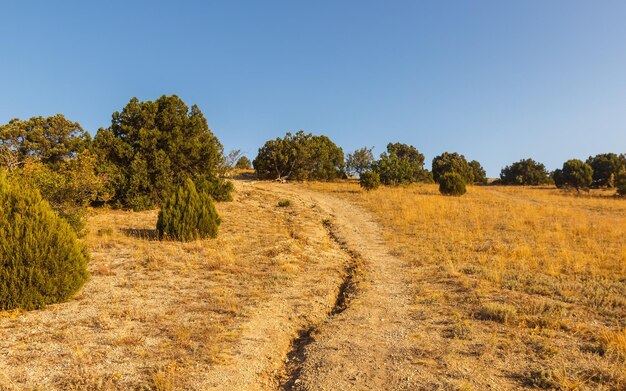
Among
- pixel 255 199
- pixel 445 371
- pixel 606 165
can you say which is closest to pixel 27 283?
pixel 445 371

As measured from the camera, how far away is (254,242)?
499 inches

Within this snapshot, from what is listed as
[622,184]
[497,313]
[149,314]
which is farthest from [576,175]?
[149,314]

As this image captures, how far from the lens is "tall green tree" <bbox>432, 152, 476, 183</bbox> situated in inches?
2064

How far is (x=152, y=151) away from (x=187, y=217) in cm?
915

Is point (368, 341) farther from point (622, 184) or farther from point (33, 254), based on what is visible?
point (622, 184)

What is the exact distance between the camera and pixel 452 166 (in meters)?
53.0

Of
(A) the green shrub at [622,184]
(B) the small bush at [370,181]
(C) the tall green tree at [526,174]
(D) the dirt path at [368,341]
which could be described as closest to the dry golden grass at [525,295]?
(D) the dirt path at [368,341]

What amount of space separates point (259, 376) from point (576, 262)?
9.26m

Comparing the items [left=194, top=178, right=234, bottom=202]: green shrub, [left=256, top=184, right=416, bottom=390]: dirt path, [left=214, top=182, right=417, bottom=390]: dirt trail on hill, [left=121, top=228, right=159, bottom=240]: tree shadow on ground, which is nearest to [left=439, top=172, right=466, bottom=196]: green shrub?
[left=194, top=178, right=234, bottom=202]: green shrub

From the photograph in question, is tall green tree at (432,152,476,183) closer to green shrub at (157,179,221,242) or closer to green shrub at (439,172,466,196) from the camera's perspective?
green shrub at (439,172,466,196)

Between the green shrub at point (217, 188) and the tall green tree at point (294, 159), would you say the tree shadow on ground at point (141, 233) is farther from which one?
the tall green tree at point (294, 159)

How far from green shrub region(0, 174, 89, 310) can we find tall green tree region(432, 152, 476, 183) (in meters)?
49.7

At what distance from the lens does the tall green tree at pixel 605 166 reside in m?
42.9

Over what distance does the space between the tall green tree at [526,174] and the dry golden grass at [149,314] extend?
5234cm
